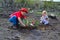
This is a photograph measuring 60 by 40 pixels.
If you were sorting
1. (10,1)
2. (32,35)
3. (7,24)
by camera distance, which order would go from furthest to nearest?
(10,1) → (7,24) → (32,35)

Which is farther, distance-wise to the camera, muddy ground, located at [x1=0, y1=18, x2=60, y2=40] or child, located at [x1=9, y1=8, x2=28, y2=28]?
child, located at [x1=9, y1=8, x2=28, y2=28]

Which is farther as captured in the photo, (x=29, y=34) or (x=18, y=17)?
(x=18, y=17)

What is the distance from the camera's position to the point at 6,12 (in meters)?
7.27

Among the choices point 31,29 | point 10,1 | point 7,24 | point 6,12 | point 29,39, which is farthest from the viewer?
point 10,1

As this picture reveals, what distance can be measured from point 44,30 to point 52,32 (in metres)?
0.25

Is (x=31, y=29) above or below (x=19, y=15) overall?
below

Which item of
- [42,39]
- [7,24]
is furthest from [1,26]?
[42,39]

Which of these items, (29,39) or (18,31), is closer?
(29,39)

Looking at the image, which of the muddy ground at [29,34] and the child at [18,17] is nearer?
the muddy ground at [29,34]

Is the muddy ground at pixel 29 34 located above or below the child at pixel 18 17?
below

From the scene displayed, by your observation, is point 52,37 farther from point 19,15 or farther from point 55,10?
point 55,10

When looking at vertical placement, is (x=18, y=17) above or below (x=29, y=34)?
above

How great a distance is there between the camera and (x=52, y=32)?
18.0 feet

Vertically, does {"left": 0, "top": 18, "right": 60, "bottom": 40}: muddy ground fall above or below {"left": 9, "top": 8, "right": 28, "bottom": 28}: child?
below
